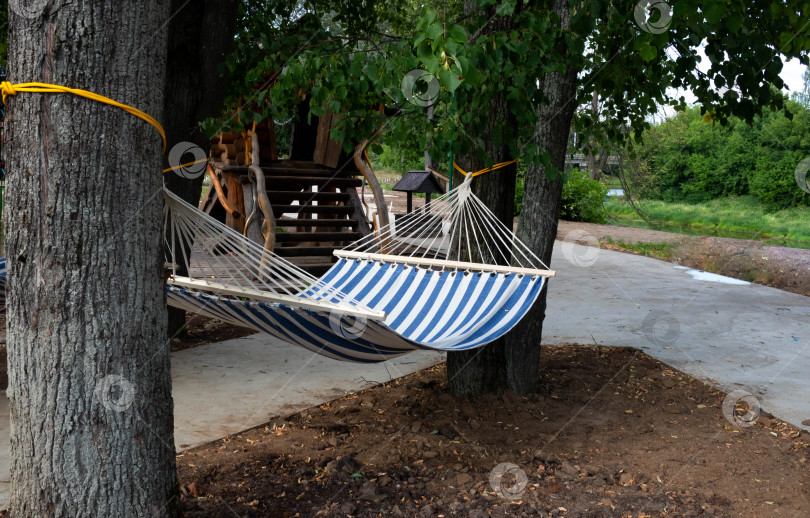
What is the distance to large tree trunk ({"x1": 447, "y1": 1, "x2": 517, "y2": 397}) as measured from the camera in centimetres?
275

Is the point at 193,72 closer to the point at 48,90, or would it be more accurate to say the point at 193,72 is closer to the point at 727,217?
the point at 48,90

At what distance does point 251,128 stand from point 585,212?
785 cm

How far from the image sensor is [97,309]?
1451 mm

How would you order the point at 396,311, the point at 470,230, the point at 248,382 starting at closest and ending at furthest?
the point at 396,311 → the point at 470,230 → the point at 248,382

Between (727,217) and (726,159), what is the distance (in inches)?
93.0

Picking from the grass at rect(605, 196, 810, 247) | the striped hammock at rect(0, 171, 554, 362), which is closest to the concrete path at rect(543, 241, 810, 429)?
the striped hammock at rect(0, 171, 554, 362)

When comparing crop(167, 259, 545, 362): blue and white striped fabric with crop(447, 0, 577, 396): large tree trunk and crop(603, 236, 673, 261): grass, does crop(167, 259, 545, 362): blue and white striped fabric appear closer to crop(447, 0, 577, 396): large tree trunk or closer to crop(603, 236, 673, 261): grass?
crop(447, 0, 577, 396): large tree trunk

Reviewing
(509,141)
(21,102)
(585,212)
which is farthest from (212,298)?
(585,212)

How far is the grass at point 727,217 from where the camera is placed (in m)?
12.6

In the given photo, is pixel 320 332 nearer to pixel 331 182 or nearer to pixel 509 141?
pixel 509 141

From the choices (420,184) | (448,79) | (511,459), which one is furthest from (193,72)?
(420,184)

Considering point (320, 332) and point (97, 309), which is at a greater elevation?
point (97, 309)

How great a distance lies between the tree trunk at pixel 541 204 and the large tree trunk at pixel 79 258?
1.71 meters

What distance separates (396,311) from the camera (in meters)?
2.59
